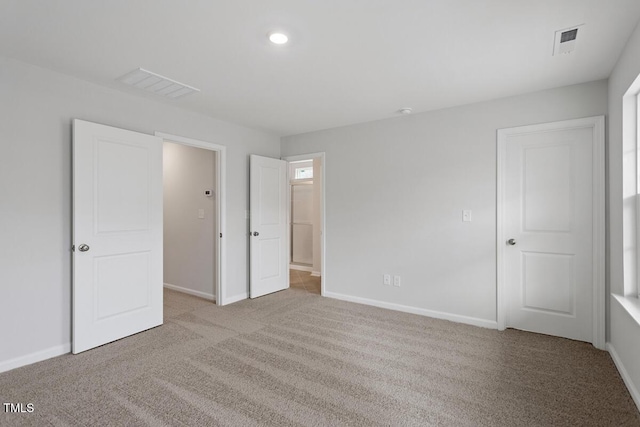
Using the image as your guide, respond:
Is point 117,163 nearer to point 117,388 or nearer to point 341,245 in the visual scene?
point 117,388

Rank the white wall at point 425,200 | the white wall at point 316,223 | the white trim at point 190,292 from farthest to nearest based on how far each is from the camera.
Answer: the white wall at point 316,223 < the white trim at point 190,292 < the white wall at point 425,200

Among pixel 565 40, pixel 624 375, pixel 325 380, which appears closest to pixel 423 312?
pixel 624 375

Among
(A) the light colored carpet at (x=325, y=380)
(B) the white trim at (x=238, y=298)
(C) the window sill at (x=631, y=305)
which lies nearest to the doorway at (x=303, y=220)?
(B) the white trim at (x=238, y=298)

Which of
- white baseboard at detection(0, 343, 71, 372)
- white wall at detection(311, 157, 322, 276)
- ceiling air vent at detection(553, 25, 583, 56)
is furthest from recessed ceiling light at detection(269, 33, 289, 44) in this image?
white wall at detection(311, 157, 322, 276)

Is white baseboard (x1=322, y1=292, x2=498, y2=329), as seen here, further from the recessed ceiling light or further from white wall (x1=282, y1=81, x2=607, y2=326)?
the recessed ceiling light

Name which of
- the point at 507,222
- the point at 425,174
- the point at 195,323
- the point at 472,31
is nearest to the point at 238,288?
the point at 195,323

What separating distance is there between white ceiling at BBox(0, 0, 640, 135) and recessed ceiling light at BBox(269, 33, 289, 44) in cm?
6

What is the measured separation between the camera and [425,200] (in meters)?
3.87

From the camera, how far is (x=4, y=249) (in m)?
2.49

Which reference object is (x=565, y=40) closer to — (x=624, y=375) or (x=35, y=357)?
(x=624, y=375)

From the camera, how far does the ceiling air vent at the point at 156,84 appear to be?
280 cm

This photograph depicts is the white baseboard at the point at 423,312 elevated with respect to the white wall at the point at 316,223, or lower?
lower

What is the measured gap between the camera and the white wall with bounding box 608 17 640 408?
2152 millimetres

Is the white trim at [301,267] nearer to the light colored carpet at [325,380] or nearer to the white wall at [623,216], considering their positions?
the light colored carpet at [325,380]
